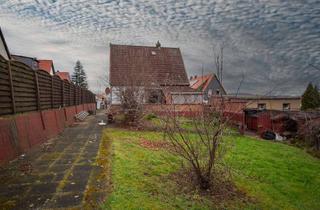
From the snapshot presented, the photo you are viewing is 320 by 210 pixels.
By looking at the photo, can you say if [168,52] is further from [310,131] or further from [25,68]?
[25,68]

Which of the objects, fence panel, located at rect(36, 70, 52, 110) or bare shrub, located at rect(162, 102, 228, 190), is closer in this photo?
bare shrub, located at rect(162, 102, 228, 190)

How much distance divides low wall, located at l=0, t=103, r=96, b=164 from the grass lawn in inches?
104

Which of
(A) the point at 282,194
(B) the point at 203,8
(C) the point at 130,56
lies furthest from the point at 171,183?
(C) the point at 130,56

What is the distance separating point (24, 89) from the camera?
7895mm

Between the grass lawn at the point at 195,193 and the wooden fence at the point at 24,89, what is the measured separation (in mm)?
3232

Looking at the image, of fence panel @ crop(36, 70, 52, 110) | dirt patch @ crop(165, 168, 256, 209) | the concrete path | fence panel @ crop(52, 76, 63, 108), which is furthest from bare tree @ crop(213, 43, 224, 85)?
fence panel @ crop(52, 76, 63, 108)

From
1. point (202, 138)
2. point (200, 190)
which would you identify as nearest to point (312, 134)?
point (202, 138)

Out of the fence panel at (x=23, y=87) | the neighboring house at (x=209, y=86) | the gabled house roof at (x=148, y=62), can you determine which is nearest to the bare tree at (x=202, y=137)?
the neighboring house at (x=209, y=86)

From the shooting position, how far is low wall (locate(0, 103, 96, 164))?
5986mm

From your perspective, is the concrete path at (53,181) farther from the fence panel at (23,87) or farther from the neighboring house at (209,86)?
the neighboring house at (209,86)

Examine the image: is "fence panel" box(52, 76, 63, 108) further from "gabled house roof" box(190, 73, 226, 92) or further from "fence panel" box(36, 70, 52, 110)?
"gabled house roof" box(190, 73, 226, 92)

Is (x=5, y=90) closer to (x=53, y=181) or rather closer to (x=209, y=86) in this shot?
(x=53, y=181)

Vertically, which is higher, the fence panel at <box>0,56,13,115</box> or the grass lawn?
the fence panel at <box>0,56,13,115</box>

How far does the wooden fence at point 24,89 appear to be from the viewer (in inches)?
253
